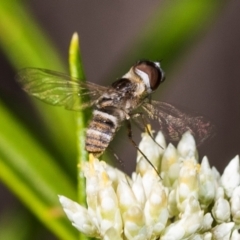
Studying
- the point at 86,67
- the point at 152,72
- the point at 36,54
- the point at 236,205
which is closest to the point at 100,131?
the point at 152,72

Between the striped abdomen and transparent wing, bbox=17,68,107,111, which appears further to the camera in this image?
transparent wing, bbox=17,68,107,111

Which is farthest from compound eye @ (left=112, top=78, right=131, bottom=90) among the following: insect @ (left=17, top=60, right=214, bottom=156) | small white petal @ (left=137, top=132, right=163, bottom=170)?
small white petal @ (left=137, top=132, right=163, bottom=170)

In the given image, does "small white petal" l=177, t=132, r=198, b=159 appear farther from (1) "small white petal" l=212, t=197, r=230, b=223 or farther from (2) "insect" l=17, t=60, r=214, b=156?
(1) "small white petal" l=212, t=197, r=230, b=223

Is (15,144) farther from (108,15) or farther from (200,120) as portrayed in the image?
(108,15)

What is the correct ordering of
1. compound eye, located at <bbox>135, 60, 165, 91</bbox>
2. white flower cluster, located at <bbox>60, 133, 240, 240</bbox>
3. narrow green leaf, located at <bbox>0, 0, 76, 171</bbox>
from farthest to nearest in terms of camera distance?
narrow green leaf, located at <bbox>0, 0, 76, 171</bbox>
compound eye, located at <bbox>135, 60, 165, 91</bbox>
white flower cluster, located at <bbox>60, 133, 240, 240</bbox>

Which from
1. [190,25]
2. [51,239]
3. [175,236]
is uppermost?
[190,25]

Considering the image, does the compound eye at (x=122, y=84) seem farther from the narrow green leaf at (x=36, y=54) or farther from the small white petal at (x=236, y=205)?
the narrow green leaf at (x=36, y=54)

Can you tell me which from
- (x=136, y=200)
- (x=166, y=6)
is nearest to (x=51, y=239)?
(x=166, y=6)
